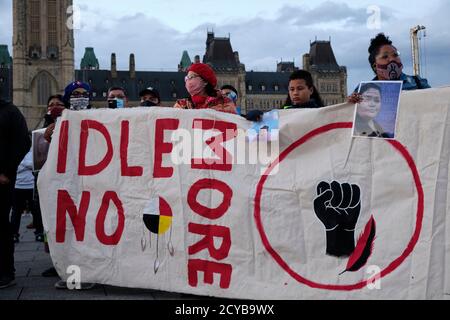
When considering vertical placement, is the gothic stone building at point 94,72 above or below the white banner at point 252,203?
above

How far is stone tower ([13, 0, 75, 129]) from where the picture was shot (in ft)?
259

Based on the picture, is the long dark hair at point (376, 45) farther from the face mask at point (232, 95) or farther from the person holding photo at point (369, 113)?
the face mask at point (232, 95)

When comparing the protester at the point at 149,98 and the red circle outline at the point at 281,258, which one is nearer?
the red circle outline at the point at 281,258

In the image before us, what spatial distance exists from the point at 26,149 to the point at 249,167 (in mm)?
1922

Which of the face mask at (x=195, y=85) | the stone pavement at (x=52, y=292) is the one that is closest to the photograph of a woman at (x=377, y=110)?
the face mask at (x=195, y=85)

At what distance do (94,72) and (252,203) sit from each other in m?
96.5

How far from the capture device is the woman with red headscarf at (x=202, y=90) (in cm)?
448

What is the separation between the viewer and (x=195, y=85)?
4.51 meters

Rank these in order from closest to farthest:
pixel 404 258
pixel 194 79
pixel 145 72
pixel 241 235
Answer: pixel 404 258, pixel 241 235, pixel 194 79, pixel 145 72

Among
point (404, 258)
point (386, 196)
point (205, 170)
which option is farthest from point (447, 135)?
point (205, 170)

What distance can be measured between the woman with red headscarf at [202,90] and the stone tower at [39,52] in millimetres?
77857

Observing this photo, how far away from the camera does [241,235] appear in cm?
400
